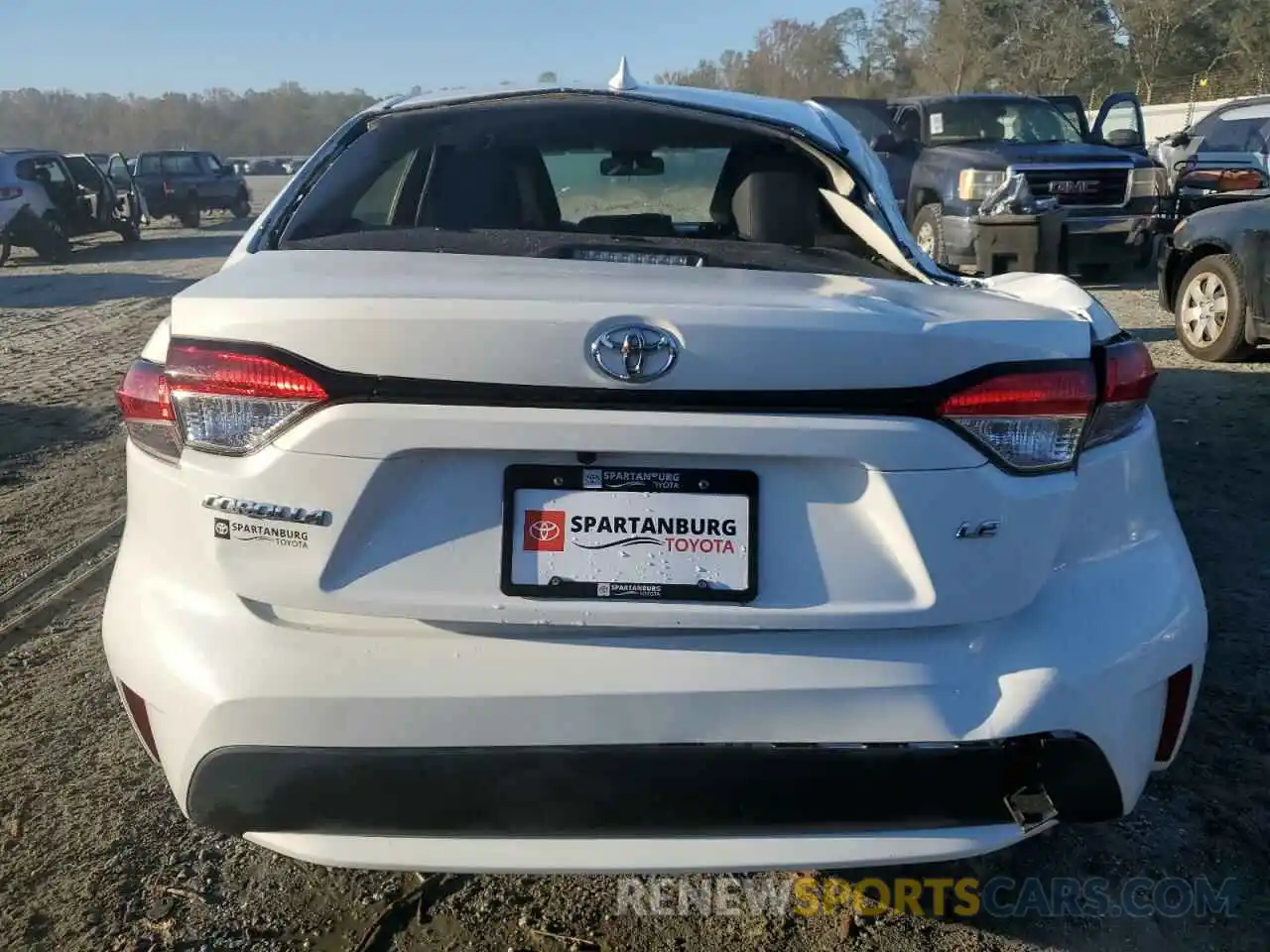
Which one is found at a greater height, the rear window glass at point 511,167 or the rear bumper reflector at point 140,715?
the rear window glass at point 511,167

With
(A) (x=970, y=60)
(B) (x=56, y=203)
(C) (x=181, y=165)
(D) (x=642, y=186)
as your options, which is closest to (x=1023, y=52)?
(A) (x=970, y=60)

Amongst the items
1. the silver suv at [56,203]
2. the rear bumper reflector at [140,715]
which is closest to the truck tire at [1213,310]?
the rear bumper reflector at [140,715]

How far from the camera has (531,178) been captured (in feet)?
10.3

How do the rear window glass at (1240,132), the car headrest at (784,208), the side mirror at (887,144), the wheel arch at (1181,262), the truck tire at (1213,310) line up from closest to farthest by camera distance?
the car headrest at (784,208)
the truck tire at (1213,310)
the wheel arch at (1181,262)
the side mirror at (887,144)
the rear window glass at (1240,132)

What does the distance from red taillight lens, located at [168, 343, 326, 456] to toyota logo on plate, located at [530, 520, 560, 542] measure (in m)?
0.39

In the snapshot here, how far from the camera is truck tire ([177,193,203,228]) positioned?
26.2 m

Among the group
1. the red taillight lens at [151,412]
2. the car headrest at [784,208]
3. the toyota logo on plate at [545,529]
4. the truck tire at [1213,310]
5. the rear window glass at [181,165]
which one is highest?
the car headrest at [784,208]

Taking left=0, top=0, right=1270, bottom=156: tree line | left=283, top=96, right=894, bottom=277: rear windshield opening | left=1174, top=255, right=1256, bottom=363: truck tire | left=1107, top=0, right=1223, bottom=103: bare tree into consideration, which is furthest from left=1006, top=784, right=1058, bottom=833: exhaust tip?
left=1107, top=0, right=1223, bottom=103: bare tree

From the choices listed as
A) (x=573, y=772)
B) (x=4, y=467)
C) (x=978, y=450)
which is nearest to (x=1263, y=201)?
(x=978, y=450)

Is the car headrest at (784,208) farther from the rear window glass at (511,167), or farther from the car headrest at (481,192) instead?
the car headrest at (481,192)

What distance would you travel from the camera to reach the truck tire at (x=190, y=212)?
85.8ft

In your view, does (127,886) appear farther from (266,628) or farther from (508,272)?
(508,272)

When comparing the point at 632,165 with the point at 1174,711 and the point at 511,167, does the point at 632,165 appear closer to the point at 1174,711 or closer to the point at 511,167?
the point at 511,167

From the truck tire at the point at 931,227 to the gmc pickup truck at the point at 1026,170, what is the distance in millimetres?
11
